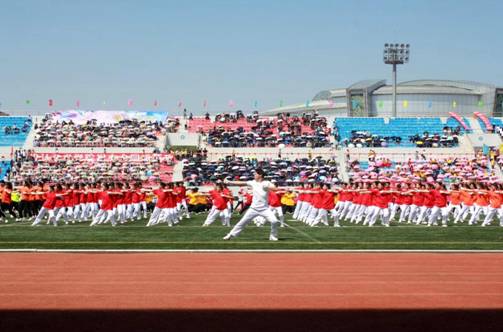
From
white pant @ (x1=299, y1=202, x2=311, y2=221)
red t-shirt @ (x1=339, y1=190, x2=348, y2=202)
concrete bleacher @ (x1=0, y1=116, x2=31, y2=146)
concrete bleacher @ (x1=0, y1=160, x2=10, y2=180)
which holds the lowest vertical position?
white pant @ (x1=299, y1=202, x2=311, y2=221)

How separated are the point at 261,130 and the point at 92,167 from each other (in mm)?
15485

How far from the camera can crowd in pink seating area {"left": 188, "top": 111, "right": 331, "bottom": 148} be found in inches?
2559

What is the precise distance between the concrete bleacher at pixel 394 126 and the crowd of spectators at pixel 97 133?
15.3m

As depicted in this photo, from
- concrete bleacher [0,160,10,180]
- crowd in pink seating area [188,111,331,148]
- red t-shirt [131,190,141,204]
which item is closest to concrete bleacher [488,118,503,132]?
crowd in pink seating area [188,111,331,148]

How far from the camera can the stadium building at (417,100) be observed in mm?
92688

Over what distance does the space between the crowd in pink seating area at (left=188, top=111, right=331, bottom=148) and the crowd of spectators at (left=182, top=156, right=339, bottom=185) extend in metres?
3.93

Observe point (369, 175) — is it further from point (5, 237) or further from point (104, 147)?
point (5, 237)

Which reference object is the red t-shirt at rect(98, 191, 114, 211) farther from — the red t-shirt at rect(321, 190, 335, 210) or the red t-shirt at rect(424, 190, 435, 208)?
the red t-shirt at rect(424, 190, 435, 208)

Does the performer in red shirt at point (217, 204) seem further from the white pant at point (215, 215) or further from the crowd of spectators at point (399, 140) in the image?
the crowd of spectators at point (399, 140)

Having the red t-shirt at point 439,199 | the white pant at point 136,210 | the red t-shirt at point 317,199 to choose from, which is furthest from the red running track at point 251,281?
the white pant at point 136,210

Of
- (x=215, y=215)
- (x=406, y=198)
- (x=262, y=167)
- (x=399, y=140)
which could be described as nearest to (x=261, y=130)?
(x=262, y=167)

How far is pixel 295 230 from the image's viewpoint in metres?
26.6
